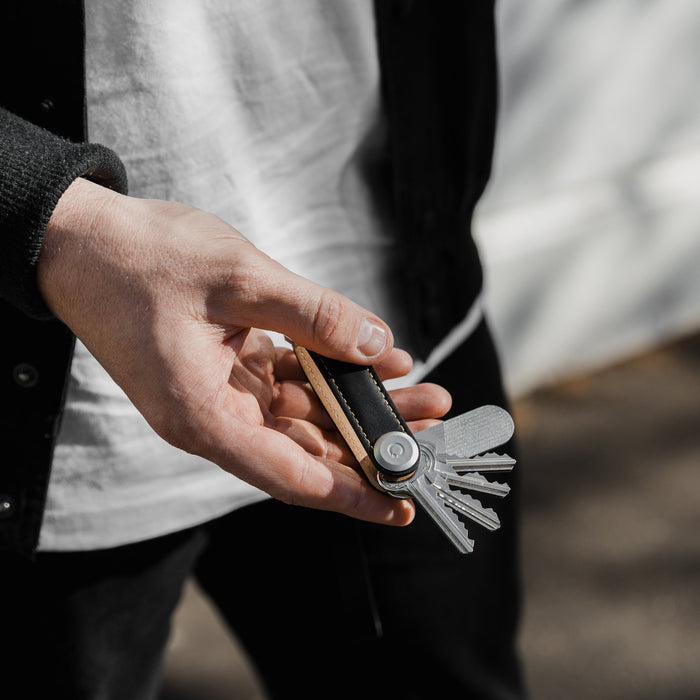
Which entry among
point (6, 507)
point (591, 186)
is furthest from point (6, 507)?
point (591, 186)

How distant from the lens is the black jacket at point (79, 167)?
2.00 ft

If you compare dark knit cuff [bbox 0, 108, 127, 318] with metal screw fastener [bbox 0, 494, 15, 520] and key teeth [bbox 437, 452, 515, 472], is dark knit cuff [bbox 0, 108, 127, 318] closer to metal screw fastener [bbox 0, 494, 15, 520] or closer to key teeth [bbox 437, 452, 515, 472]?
metal screw fastener [bbox 0, 494, 15, 520]

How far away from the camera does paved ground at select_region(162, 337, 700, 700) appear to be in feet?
5.32

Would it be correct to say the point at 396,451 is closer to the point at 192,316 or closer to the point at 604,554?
the point at 192,316

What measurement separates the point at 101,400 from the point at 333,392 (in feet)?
0.68

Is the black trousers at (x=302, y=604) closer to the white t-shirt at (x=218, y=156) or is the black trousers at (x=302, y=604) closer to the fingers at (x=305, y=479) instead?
the white t-shirt at (x=218, y=156)

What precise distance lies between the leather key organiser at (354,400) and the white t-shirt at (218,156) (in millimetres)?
130

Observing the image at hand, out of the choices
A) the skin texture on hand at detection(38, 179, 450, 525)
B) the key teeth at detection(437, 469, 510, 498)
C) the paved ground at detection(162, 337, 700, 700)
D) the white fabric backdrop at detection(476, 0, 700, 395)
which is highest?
the skin texture on hand at detection(38, 179, 450, 525)

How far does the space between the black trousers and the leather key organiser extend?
20 centimetres

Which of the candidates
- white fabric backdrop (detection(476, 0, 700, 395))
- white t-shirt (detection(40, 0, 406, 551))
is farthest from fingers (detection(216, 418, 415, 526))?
white fabric backdrop (detection(476, 0, 700, 395))

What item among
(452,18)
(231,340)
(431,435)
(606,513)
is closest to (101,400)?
(231,340)

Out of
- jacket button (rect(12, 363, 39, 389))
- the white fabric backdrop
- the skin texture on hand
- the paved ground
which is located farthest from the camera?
the white fabric backdrop

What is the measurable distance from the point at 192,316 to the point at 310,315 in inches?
3.2

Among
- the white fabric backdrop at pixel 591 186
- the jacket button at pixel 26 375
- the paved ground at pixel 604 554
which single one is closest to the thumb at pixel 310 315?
the jacket button at pixel 26 375
